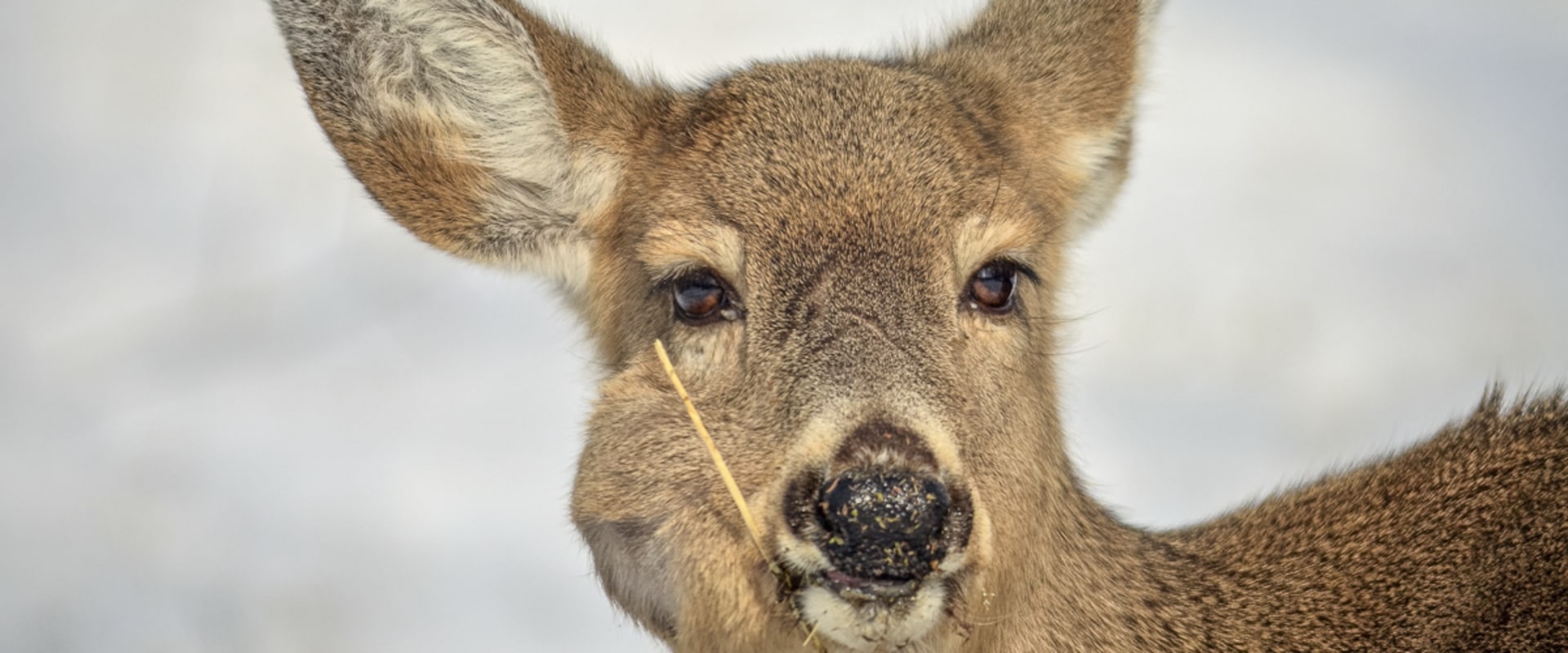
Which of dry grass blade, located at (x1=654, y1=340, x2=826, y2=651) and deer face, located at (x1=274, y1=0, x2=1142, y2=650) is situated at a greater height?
deer face, located at (x1=274, y1=0, x2=1142, y2=650)

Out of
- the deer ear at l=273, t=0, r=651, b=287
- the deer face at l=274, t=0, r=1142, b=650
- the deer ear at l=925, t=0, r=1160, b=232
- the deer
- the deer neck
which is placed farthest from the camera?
the deer ear at l=925, t=0, r=1160, b=232

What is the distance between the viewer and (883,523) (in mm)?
4332

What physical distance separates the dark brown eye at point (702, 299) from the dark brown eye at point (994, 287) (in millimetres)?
833

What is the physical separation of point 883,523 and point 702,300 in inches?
52.2

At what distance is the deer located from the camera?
4.73 meters

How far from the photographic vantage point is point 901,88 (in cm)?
596

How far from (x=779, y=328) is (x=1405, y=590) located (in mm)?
2428

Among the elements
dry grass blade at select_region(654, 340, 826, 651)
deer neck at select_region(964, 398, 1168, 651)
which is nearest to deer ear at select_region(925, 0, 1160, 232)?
deer neck at select_region(964, 398, 1168, 651)

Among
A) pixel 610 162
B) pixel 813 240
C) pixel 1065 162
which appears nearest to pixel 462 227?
pixel 610 162

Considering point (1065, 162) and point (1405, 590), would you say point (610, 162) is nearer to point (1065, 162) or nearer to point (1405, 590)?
point (1065, 162)


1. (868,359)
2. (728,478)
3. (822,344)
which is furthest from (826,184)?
(728,478)

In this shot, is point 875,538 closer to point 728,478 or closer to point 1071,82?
point 728,478

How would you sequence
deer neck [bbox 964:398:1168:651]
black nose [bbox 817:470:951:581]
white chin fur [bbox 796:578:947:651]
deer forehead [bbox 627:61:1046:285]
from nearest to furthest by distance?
black nose [bbox 817:470:951:581] → white chin fur [bbox 796:578:947:651] → deer neck [bbox 964:398:1168:651] → deer forehead [bbox 627:61:1046:285]

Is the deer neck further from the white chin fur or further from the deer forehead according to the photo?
the deer forehead
